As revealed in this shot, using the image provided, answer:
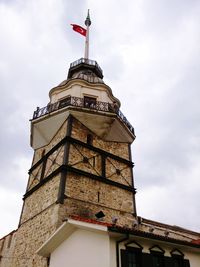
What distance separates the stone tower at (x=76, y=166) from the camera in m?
12.9

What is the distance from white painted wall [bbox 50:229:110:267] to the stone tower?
128 cm

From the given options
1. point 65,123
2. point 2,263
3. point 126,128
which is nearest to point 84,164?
point 65,123

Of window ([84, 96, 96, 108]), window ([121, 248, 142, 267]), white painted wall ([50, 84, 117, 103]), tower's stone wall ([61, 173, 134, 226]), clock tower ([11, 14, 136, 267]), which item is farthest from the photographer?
white painted wall ([50, 84, 117, 103])

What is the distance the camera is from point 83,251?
30.5 ft

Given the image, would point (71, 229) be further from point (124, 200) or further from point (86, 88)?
point (86, 88)

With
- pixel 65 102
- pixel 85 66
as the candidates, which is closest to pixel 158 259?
pixel 65 102

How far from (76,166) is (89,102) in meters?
5.22

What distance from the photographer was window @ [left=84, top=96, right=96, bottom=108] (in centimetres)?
1672

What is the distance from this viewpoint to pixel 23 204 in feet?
52.9

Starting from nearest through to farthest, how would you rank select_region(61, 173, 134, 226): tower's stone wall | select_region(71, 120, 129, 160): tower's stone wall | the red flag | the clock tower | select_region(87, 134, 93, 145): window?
select_region(61, 173, 134, 226): tower's stone wall
the clock tower
select_region(71, 120, 129, 160): tower's stone wall
select_region(87, 134, 93, 145): window
the red flag

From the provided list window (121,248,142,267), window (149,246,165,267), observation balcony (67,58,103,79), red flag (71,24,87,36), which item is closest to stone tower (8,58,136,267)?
window (149,246,165,267)

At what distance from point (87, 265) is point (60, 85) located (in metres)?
13.1

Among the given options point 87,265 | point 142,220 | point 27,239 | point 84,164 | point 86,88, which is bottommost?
point 87,265

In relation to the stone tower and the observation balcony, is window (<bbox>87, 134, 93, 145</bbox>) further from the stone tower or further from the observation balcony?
the observation balcony
